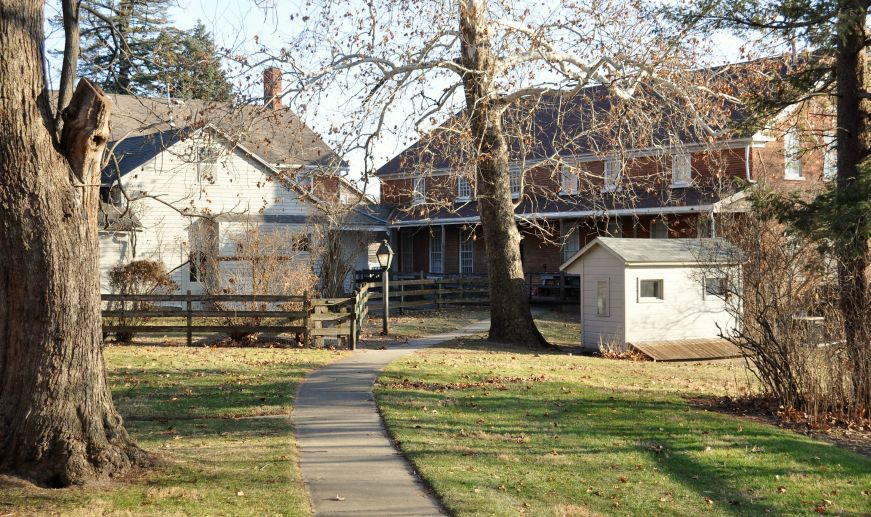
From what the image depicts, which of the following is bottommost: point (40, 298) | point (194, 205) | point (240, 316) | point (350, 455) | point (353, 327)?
point (350, 455)

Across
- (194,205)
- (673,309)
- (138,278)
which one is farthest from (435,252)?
(138,278)

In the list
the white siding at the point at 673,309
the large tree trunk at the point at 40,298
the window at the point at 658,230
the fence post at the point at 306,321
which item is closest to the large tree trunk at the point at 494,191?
the white siding at the point at 673,309

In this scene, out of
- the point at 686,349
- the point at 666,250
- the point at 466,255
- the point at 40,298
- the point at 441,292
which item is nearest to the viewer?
the point at 40,298

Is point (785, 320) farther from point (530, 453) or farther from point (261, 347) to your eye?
point (261, 347)

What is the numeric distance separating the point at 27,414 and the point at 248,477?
2119 mm

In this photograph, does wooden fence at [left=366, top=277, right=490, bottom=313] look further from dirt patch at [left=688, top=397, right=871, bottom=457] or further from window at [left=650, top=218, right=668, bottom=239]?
dirt patch at [left=688, top=397, right=871, bottom=457]

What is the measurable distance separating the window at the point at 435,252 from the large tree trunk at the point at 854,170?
28.5 metres

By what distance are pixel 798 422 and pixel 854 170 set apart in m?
4.23

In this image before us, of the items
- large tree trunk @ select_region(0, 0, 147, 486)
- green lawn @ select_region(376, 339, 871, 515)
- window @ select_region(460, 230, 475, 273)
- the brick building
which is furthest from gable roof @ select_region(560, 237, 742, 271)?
window @ select_region(460, 230, 475, 273)

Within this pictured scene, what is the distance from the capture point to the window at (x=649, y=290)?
22.1 m

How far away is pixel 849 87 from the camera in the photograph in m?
14.2

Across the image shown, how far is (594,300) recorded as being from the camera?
22641 mm

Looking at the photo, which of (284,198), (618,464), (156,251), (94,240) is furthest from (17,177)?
(284,198)

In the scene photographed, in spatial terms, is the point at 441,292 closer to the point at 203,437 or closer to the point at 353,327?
the point at 353,327
